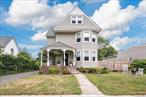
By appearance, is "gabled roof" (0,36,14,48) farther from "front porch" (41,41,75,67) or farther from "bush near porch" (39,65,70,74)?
"bush near porch" (39,65,70,74)

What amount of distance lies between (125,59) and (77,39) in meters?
12.5

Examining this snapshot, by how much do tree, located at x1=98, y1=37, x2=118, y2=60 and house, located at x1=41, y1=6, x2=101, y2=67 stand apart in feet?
111

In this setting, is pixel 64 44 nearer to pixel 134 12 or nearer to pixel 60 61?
pixel 60 61

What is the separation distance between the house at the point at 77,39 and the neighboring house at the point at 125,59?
3.16 meters

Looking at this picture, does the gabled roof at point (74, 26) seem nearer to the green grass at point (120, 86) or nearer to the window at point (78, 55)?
the window at point (78, 55)

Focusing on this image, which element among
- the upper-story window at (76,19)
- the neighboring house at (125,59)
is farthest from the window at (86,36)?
the neighboring house at (125,59)

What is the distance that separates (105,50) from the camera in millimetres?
75875

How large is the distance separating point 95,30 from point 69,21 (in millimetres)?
3892

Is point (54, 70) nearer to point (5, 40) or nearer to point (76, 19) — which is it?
point (76, 19)

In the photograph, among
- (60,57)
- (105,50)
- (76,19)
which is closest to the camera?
(76,19)

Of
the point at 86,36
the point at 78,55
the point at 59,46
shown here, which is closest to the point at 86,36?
the point at 86,36

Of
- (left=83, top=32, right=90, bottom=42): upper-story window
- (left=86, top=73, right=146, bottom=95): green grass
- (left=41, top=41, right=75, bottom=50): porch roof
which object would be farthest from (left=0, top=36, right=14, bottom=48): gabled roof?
(left=86, top=73, right=146, bottom=95): green grass

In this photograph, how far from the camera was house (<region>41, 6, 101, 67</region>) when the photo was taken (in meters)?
39.5

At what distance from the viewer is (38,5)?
30875 millimetres
